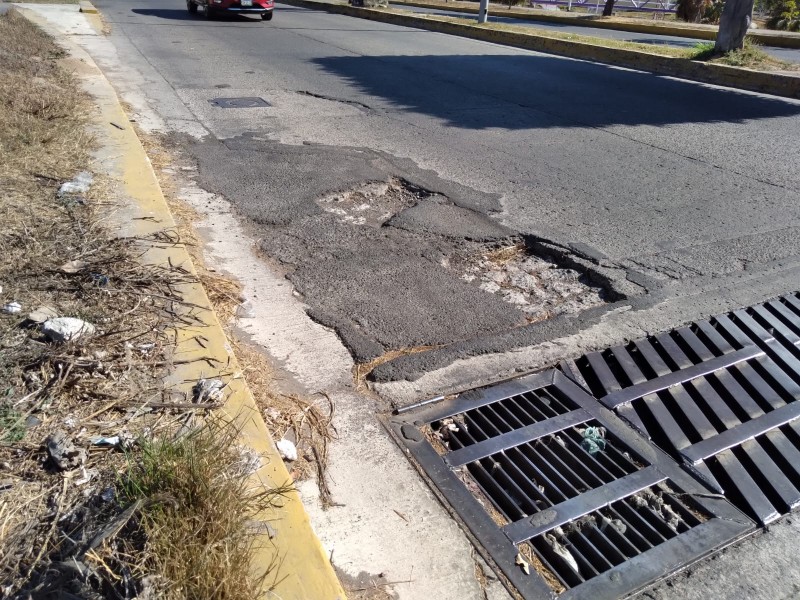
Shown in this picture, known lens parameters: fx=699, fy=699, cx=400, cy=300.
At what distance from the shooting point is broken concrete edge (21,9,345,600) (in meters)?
2.02

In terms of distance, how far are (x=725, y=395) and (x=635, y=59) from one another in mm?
11907

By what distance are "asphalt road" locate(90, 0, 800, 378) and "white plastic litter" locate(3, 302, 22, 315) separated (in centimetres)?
146

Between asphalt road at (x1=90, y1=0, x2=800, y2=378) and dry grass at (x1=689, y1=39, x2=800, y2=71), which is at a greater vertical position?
dry grass at (x1=689, y1=39, x2=800, y2=71)

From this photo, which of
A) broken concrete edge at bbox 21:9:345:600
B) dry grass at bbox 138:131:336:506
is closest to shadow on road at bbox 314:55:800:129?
broken concrete edge at bbox 21:9:345:600

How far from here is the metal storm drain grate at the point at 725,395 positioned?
2895mm

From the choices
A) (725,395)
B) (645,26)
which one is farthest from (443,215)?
(645,26)

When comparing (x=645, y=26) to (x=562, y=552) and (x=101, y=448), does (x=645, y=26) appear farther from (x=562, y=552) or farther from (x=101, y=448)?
(x=101, y=448)

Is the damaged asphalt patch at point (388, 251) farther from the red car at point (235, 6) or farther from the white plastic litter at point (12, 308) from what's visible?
the red car at point (235, 6)

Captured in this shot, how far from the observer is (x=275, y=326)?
378cm

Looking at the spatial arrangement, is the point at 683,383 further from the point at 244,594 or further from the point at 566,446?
the point at 244,594

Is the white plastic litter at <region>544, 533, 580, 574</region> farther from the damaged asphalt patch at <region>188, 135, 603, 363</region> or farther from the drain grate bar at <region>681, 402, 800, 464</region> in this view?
the damaged asphalt patch at <region>188, 135, 603, 363</region>

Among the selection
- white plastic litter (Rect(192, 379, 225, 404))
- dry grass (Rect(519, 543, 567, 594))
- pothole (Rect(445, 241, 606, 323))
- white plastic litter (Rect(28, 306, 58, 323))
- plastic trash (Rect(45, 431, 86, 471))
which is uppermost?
white plastic litter (Rect(28, 306, 58, 323))

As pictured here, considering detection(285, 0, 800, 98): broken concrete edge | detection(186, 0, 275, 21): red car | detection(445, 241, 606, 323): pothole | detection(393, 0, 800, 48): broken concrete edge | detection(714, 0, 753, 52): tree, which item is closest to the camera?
detection(445, 241, 606, 323): pothole

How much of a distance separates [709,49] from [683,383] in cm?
1242
